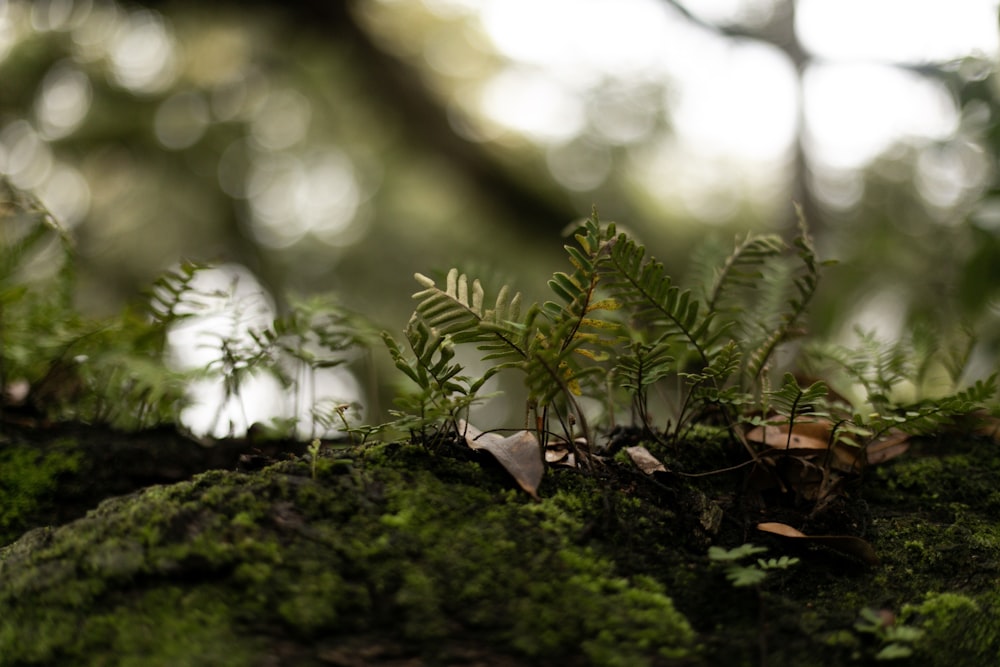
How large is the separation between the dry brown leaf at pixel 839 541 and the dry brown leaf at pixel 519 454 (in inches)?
20.1

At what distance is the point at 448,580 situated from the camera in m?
1.22

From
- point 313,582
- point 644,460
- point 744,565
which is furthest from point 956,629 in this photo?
point 313,582

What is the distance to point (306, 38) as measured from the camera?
23.4 ft

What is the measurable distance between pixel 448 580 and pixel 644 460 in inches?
24.3

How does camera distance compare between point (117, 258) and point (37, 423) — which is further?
point (117, 258)

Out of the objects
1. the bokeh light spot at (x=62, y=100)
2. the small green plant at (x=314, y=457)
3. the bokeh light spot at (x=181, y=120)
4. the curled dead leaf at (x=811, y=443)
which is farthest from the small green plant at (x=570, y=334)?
the bokeh light spot at (x=181, y=120)

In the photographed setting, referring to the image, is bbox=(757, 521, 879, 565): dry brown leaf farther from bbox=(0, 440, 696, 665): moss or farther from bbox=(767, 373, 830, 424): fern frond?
bbox=(0, 440, 696, 665): moss

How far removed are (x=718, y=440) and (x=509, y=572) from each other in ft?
2.72

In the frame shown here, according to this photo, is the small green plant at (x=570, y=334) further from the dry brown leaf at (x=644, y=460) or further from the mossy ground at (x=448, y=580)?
the mossy ground at (x=448, y=580)

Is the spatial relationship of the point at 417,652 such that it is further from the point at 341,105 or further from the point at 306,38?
the point at 341,105

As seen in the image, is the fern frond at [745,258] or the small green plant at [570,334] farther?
the fern frond at [745,258]

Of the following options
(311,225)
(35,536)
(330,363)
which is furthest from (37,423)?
(311,225)

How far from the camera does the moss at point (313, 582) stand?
1.12 meters

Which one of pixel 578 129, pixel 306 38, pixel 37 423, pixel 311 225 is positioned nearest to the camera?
pixel 37 423
